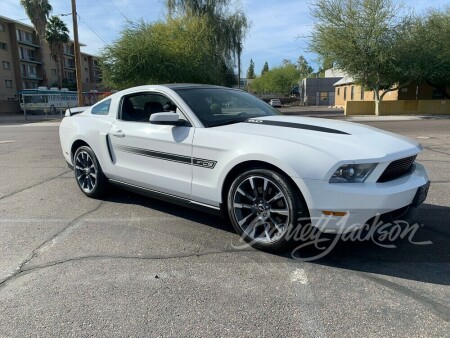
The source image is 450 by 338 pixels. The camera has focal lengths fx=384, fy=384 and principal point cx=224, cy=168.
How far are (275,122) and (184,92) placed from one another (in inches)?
44.4

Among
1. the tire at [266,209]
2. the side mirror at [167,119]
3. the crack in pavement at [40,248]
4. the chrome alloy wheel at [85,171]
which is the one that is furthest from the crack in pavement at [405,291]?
the chrome alloy wheel at [85,171]

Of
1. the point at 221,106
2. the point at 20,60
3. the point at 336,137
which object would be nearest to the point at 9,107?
the point at 20,60

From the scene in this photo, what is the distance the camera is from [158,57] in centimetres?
2600

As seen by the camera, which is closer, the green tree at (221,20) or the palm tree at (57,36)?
the green tree at (221,20)

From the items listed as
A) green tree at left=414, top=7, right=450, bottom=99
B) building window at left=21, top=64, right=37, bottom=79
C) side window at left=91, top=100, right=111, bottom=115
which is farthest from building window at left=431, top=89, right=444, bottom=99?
building window at left=21, top=64, right=37, bottom=79

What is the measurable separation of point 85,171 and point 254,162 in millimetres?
2980

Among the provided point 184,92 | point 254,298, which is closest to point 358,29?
point 184,92

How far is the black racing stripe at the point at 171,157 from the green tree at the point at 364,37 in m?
24.3

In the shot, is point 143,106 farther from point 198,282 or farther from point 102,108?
point 198,282

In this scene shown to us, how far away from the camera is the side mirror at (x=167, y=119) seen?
3.89m

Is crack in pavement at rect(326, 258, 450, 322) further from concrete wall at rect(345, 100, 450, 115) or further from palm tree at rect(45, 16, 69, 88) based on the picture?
palm tree at rect(45, 16, 69, 88)

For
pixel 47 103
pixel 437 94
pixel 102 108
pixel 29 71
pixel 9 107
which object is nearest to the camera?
pixel 102 108

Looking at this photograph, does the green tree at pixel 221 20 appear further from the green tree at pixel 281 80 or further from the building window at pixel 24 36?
the green tree at pixel 281 80

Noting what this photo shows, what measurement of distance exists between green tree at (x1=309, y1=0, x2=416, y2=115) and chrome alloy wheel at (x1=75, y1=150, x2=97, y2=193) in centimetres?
2392
